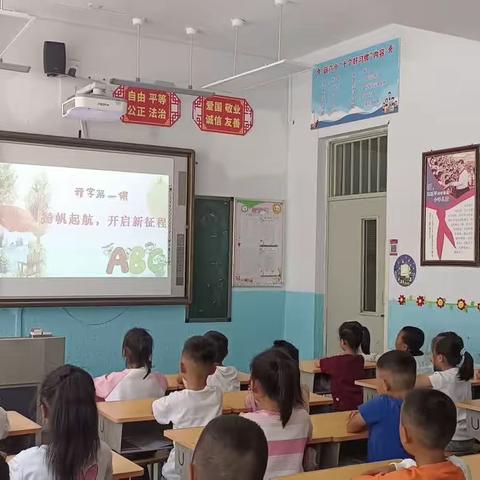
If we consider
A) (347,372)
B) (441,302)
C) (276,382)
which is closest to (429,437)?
(276,382)

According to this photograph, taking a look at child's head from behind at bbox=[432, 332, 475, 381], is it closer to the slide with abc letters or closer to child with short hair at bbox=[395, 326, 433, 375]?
child with short hair at bbox=[395, 326, 433, 375]

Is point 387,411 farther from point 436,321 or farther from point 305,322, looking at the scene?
point 305,322

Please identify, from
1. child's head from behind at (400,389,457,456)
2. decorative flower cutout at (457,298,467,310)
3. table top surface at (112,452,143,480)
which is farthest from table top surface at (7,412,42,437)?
decorative flower cutout at (457,298,467,310)

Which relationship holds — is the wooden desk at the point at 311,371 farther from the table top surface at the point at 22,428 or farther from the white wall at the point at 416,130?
the table top surface at the point at 22,428

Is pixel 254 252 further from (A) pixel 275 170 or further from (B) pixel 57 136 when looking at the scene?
(B) pixel 57 136

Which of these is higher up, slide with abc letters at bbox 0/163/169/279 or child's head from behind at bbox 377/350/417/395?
slide with abc letters at bbox 0/163/169/279

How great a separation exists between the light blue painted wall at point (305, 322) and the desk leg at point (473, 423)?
2.79m

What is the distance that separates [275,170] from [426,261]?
2.04m

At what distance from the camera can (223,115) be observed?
6449 millimetres

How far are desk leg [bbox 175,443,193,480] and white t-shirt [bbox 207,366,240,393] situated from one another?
46.5 inches

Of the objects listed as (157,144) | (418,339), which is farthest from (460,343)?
(157,144)

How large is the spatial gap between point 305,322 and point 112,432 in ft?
11.3

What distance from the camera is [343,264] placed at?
623 centimetres

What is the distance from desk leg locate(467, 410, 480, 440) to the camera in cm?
359
